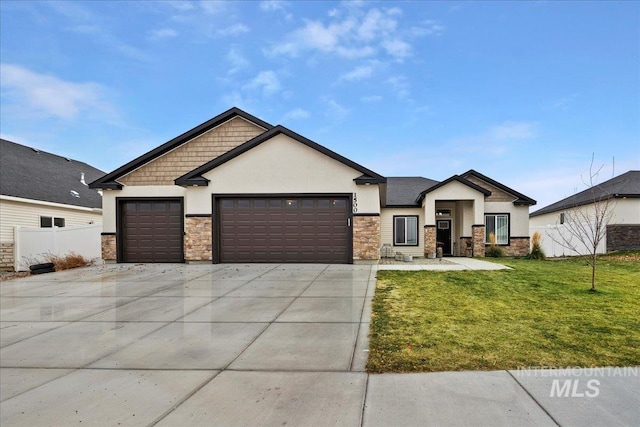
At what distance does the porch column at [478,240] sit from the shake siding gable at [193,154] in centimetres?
1256

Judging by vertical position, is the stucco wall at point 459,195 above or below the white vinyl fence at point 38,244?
above

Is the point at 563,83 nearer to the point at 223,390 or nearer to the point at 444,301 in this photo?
the point at 444,301

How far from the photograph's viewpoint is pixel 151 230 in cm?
1573

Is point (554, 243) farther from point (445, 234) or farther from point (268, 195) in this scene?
point (268, 195)

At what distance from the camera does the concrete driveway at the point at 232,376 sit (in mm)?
3004

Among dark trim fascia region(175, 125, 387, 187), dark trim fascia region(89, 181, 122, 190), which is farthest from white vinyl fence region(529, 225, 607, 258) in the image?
dark trim fascia region(89, 181, 122, 190)

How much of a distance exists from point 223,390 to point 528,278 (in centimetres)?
1004

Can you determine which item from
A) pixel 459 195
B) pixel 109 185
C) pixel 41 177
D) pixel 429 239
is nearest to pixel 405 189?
pixel 459 195

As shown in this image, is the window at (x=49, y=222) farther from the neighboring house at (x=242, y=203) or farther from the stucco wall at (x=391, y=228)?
the stucco wall at (x=391, y=228)

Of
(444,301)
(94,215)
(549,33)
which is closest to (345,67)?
(549,33)

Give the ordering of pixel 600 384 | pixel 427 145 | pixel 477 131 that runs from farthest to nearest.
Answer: pixel 427 145, pixel 477 131, pixel 600 384

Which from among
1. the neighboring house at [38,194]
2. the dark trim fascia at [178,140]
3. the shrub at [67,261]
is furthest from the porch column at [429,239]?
the neighboring house at [38,194]

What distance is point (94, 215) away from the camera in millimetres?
21328

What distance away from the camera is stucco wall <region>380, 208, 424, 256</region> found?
20.1m
